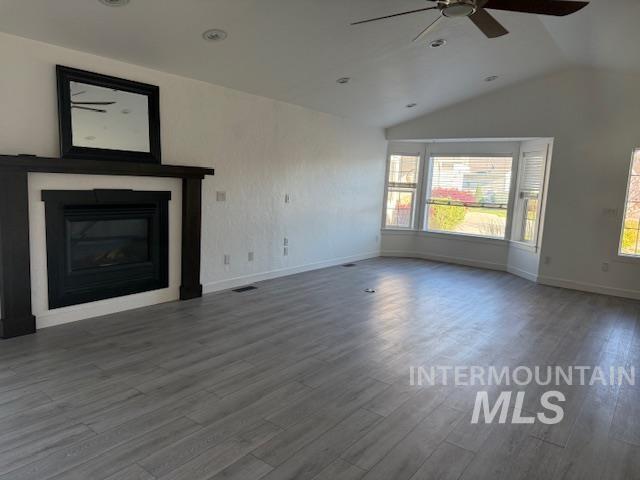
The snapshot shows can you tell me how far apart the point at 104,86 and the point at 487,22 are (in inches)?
131

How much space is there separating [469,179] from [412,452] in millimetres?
6373

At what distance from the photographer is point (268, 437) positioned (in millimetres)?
2285

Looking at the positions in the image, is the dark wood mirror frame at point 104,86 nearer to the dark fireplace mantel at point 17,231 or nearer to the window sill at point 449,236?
the dark fireplace mantel at point 17,231

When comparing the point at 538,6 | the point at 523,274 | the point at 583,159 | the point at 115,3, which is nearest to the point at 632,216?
the point at 583,159

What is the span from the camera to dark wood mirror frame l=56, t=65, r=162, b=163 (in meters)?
3.58

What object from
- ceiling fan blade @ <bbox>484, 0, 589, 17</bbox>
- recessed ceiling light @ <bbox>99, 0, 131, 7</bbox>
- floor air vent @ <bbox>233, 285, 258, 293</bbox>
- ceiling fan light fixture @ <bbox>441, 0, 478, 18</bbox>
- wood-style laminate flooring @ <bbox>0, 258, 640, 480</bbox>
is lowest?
wood-style laminate flooring @ <bbox>0, 258, 640, 480</bbox>

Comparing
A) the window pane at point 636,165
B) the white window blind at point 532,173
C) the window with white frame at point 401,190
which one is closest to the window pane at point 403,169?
the window with white frame at point 401,190

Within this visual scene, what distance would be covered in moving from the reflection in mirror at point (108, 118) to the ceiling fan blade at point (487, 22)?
10.2 ft

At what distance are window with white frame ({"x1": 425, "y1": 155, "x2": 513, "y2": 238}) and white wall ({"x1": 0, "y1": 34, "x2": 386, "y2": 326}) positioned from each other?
1134mm

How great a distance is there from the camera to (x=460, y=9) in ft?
9.26

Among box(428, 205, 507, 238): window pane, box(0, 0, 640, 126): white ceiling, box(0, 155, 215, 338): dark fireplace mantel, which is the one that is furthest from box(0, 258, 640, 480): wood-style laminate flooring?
box(428, 205, 507, 238): window pane

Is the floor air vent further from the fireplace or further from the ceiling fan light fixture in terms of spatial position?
the ceiling fan light fixture

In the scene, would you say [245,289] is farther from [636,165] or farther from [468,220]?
[636,165]

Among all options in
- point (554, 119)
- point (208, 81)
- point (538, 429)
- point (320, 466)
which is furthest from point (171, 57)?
point (554, 119)
